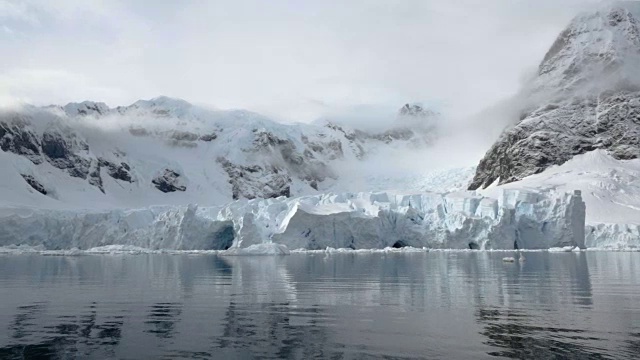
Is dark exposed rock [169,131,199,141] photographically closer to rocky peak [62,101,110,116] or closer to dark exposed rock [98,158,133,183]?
rocky peak [62,101,110,116]

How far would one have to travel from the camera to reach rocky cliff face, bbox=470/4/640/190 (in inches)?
5271

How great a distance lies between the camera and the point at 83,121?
536ft

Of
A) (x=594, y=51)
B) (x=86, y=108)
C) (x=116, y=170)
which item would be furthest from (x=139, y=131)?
(x=594, y=51)

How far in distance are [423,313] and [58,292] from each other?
13.5 meters

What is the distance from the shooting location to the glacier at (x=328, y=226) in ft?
198

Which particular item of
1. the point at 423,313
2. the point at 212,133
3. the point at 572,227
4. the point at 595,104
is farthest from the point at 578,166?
the point at 423,313

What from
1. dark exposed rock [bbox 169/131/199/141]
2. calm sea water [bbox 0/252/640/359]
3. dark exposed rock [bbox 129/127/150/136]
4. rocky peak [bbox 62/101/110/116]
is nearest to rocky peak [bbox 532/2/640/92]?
dark exposed rock [bbox 169/131/199/141]

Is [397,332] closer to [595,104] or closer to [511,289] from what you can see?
[511,289]

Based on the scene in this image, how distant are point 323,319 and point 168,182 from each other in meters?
141

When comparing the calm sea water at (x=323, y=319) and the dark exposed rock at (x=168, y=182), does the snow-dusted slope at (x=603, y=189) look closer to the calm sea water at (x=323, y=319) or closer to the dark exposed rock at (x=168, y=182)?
the calm sea water at (x=323, y=319)

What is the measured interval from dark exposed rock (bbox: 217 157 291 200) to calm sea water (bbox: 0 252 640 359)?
5542 inches

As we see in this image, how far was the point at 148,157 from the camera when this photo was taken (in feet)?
534

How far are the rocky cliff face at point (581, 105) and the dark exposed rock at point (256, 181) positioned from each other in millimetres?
59957

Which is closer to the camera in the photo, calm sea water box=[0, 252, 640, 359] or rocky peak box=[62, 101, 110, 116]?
calm sea water box=[0, 252, 640, 359]
